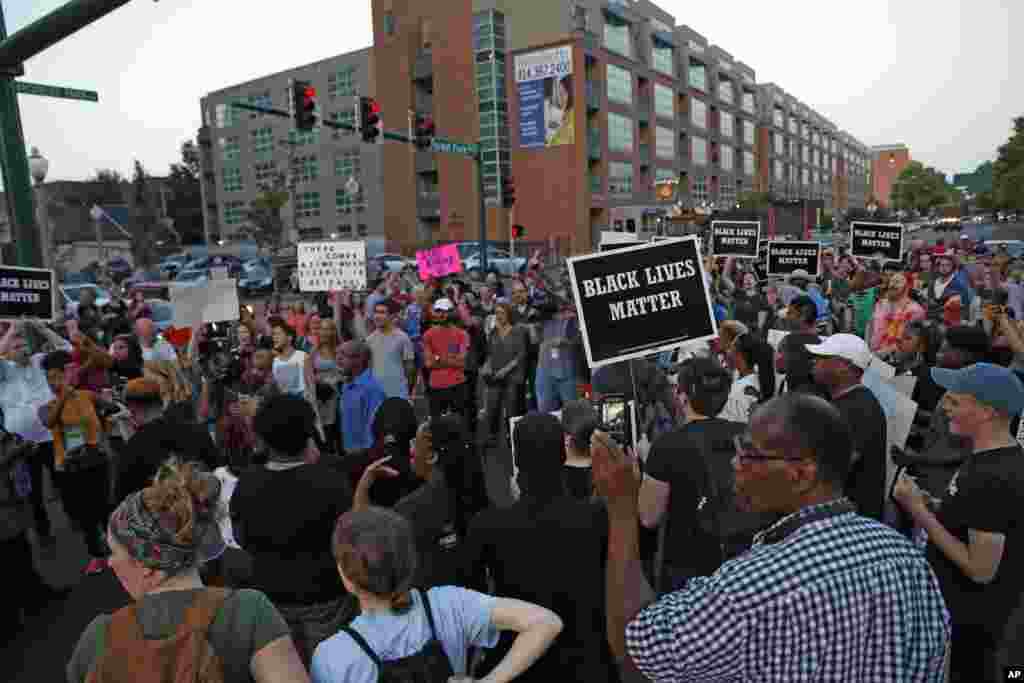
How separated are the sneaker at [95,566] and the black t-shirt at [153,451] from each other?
1646mm

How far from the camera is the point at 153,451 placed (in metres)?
4.18

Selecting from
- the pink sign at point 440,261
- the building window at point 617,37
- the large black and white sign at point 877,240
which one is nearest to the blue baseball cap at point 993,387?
the large black and white sign at point 877,240

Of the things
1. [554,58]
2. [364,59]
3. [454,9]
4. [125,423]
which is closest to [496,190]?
[554,58]

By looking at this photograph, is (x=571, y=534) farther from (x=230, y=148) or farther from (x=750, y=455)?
(x=230, y=148)

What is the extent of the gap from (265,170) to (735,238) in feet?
223


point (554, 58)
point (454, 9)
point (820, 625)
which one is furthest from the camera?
point (454, 9)

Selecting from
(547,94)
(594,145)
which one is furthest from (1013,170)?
(547,94)

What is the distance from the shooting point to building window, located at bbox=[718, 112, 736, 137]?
71.2m

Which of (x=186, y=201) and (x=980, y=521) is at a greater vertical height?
(x=186, y=201)

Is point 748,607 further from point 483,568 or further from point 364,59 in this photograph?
point 364,59

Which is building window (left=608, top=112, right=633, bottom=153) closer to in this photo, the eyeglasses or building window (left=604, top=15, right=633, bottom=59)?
building window (left=604, top=15, right=633, bottom=59)

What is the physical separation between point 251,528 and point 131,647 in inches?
36.9

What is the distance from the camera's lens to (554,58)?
47.2 m

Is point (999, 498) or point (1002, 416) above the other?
point (1002, 416)
